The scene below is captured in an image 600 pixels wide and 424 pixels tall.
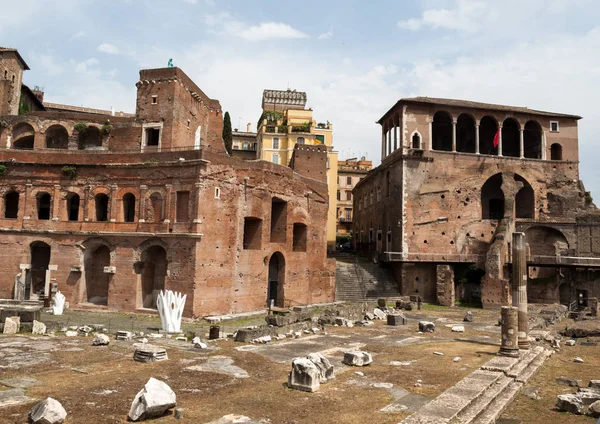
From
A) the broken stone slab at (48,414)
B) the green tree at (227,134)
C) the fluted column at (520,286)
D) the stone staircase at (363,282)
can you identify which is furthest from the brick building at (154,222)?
the broken stone slab at (48,414)

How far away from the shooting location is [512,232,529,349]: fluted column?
53.4 ft

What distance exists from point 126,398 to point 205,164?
15.5 m

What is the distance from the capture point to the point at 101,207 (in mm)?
26938

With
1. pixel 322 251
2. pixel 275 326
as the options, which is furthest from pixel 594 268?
pixel 275 326

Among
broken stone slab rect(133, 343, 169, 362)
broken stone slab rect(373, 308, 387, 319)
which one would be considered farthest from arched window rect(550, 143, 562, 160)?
broken stone slab rect(133, 343, 169, 362)

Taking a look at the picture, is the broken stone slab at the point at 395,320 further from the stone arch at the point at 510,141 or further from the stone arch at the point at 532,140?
the stone arch at the point at 510,141

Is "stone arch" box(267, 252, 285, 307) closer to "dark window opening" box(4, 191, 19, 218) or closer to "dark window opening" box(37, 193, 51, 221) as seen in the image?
"dark window opening" box(37, 193, 51, 221)

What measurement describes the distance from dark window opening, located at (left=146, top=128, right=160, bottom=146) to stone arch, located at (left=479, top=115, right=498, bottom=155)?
26.8 m

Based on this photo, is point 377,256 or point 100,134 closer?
point 100,134

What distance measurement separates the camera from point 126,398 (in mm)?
9703

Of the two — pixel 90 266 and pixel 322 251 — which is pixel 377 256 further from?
pixel 90 266

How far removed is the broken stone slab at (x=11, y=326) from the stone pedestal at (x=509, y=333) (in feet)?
54.0

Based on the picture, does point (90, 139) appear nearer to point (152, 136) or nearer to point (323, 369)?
point (152, 136)

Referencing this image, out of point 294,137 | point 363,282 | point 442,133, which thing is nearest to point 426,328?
point 363,282
